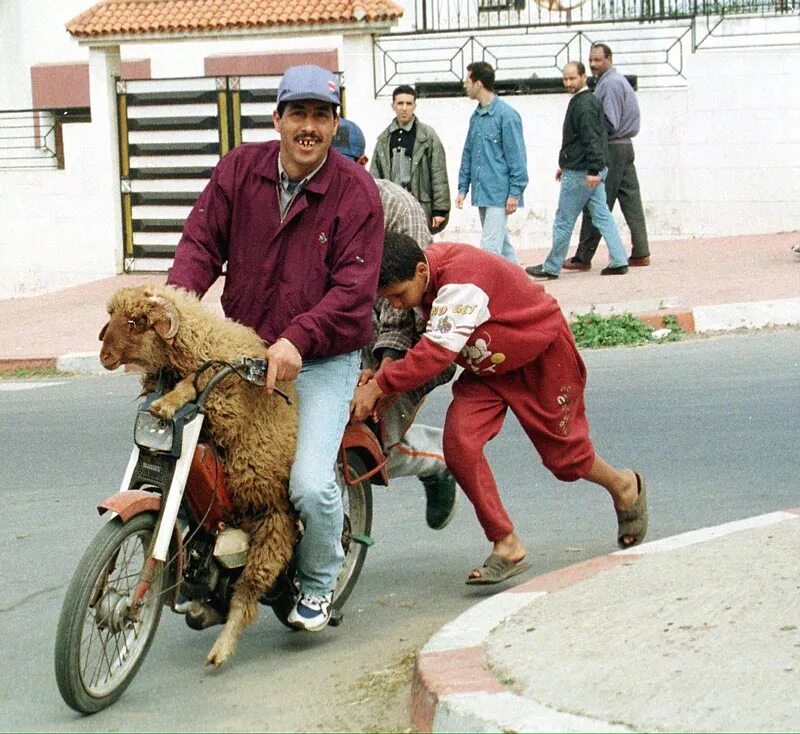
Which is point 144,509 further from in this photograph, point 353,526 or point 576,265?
point 576,265

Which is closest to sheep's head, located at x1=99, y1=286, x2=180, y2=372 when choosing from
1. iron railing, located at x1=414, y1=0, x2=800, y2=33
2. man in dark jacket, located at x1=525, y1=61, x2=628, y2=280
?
man in dark jacket, located at x1=525, y1=61, x2=628, y2=280

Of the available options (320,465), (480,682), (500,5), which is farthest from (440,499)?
(500,5)

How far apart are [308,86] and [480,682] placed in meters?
1.91

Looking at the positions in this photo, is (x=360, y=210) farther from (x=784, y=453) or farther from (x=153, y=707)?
(x=784, y=453)

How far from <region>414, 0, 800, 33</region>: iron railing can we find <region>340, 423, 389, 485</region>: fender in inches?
535

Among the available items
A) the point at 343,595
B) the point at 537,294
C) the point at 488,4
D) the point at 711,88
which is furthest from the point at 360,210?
the point at 488,4

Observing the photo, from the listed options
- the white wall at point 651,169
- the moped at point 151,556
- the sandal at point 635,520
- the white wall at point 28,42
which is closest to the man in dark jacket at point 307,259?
the moped at point 151,556

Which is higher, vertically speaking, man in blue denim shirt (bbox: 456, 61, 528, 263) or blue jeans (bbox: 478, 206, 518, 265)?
man in blue denim shirt (bbox: 456, 61, 528, 263)

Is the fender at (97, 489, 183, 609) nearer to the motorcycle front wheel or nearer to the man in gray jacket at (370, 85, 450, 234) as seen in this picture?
the motorcycle front wheel

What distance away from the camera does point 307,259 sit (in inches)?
200

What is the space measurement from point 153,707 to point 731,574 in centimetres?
192

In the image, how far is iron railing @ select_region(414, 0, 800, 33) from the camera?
60.5 feet

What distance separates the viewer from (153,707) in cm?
476

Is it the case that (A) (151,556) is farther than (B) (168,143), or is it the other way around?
(B) (168,143)
